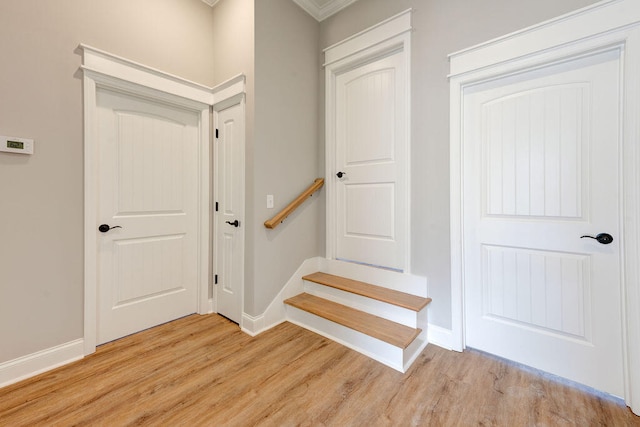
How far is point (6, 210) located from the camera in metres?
1.64

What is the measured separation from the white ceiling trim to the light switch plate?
2499 mm

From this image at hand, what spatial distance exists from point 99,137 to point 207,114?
928 millimetres

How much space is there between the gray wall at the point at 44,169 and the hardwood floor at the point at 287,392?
0.41 metres

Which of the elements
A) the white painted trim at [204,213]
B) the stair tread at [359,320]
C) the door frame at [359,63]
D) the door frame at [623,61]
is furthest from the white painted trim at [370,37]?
the stair tread at [359,320]

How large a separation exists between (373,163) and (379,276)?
1066 mm

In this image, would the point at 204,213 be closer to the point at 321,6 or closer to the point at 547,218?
the point at 321,6

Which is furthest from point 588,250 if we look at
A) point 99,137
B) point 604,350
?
point 99,137

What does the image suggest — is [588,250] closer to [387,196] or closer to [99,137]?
[387,196]

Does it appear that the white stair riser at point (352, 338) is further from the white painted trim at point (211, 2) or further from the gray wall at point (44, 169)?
the white painted trim at point (211, 2)

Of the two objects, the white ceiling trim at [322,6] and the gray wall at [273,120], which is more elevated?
the white ceiling trim at [322,6]

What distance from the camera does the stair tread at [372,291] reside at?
2066 mm

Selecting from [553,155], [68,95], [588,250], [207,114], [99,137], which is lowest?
[588,250]

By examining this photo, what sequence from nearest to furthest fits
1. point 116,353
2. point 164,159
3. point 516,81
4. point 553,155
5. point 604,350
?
point 604,350 → point 553,155 → point 516,81 → point 116,353 → point 164,159

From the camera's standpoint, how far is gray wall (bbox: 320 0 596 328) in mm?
1985
